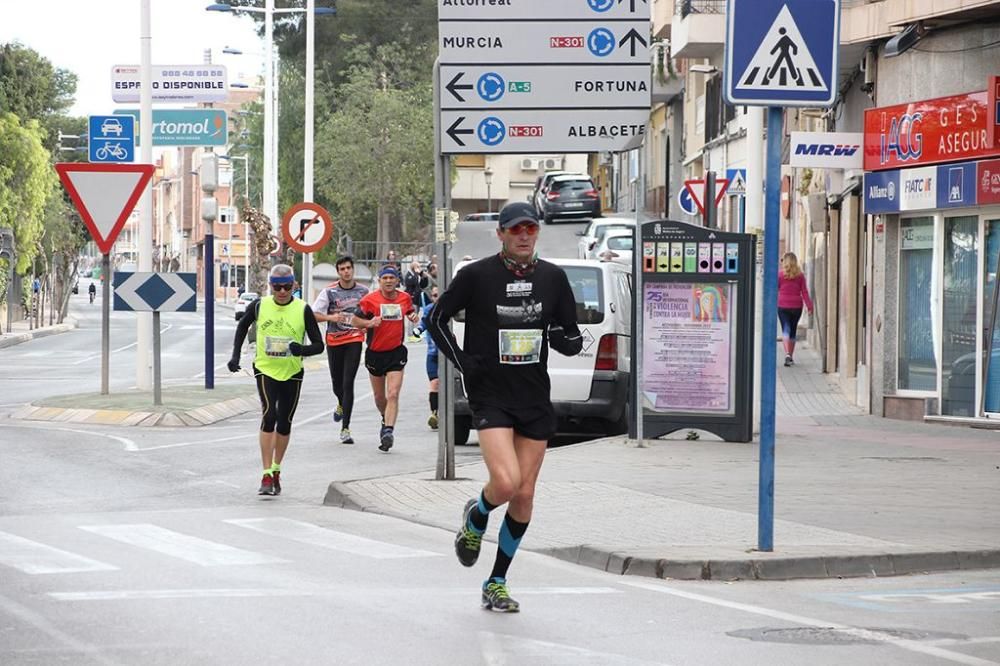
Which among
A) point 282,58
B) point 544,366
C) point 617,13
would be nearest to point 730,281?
point 617,13

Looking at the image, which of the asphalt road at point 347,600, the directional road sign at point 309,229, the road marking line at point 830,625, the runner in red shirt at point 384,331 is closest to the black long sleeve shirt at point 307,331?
the asphalt road at point 347,600

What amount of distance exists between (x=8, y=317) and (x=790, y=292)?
39230 mm

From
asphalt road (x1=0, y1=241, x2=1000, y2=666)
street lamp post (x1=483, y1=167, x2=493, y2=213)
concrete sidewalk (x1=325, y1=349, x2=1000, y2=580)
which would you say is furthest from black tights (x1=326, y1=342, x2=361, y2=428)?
street lamp post (x1=483, y1=167, x2=493, y2=213)

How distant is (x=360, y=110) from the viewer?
68750 mm

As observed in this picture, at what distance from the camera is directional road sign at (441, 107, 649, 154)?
1470cm

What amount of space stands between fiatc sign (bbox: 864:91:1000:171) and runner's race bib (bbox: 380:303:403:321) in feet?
22.6

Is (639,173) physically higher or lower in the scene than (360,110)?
lower

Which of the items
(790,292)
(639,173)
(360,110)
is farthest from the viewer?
(360,110)

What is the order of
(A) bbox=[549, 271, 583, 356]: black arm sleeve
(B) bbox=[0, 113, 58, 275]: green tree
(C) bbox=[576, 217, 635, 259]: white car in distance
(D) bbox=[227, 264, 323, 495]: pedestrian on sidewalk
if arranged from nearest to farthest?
(A) bbox=[549, 271, 583, 356]: black arm sleeve < (D) bbox=[227, 264, 323, 495]: pedestrian on sidewalk < (C) bbox=[576, 217, 635, 259]: white car in distance < (B) bbox=[0, 113, 58, 275]: green tree

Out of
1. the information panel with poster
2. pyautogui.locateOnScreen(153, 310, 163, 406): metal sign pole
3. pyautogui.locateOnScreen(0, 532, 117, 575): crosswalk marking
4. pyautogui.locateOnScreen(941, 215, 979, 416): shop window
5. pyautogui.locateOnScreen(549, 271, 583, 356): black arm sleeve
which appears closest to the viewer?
pyautogui.locateOnScreen(549, 271, 583, 356): black arm sleeve

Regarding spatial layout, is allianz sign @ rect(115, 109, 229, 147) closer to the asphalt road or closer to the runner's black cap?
the asphalt road

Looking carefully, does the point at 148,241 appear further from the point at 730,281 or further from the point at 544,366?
the point at 544,366

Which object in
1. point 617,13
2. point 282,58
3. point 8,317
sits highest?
point 282,58

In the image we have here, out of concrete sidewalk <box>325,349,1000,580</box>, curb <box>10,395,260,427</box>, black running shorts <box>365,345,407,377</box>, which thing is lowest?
curb <box>10,395,260,427</box>
